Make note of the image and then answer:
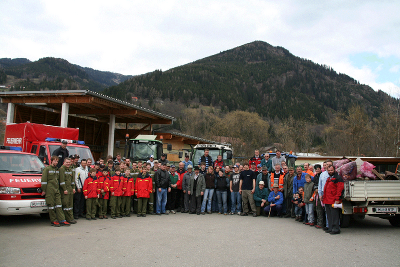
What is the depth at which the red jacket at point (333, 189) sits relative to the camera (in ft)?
28.3

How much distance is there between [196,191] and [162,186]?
58.1 inches

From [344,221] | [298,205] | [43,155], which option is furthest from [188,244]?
[43,155]

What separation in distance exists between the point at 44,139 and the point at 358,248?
11.3 m

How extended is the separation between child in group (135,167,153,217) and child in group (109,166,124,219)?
2.12 feet

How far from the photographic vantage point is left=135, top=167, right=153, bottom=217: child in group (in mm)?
11156

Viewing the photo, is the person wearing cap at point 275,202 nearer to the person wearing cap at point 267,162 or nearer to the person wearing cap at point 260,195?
the person wearing cap at point 260,195

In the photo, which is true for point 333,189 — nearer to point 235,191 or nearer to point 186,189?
point 235,191

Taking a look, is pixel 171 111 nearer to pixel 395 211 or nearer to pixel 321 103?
pixel 395 211

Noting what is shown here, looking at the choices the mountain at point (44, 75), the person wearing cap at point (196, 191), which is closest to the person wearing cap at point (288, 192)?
the person wearing cap at point (196, 191)

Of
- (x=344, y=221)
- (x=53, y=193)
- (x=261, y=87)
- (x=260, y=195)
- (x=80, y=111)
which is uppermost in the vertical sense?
(x=261, y=87)

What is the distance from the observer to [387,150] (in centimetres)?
3388

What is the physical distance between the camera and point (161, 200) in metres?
11.9

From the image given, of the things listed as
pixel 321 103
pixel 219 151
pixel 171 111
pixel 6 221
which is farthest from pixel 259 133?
pixel 321 103

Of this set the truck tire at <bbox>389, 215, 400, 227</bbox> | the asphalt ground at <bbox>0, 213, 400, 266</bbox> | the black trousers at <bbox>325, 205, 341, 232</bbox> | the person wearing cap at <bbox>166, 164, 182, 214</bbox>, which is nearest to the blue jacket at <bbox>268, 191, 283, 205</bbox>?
the asphalt ground at <bbox>0, 213, 400, 266</bbox>
